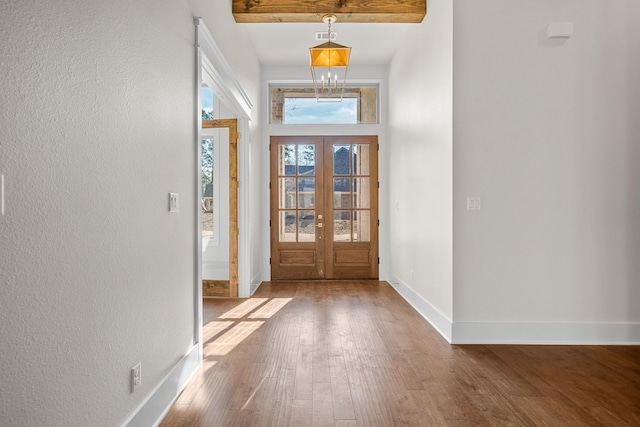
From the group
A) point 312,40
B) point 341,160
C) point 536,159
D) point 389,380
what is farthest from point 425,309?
point 312,40

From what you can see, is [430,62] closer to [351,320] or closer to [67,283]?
[351,320]

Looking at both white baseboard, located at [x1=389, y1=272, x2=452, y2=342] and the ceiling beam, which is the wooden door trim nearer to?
the ceiling beam

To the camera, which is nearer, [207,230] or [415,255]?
[415,255]

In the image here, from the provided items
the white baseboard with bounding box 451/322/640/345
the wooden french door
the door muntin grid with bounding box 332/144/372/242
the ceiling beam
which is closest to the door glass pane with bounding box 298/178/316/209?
the wooden french door

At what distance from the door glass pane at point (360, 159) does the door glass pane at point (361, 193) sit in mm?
130

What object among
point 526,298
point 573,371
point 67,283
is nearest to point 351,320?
point 526,298

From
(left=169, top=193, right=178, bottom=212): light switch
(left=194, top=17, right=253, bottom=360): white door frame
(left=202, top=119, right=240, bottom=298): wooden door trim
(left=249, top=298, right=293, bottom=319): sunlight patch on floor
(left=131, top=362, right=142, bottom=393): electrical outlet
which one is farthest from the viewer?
(left=202, top=119, right=240, bottom=298): wooden door trim

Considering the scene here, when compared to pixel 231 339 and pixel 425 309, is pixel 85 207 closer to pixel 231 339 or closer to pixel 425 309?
pixel 231 339

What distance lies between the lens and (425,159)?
4133 millimetres

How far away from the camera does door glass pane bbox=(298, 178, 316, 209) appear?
627cm

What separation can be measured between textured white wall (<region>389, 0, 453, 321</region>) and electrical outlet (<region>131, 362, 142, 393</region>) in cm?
242

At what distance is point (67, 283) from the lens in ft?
4.40

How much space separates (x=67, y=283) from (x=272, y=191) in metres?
4.93

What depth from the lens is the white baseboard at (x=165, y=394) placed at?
189cm
